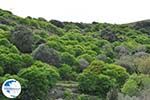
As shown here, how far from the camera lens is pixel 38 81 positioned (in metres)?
48.9

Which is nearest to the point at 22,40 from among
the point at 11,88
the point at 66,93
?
the point at 66,93

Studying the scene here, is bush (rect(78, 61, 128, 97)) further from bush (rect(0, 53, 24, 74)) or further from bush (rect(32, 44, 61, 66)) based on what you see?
bush (rect(32, 44, 61, 66))

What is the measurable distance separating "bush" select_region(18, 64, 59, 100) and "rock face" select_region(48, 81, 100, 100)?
33.2 inches

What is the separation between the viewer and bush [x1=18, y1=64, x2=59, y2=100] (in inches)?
1860

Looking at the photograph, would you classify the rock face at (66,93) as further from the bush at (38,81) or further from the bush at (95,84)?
the bush at (95,84)

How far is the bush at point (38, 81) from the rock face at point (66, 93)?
0.84 meters

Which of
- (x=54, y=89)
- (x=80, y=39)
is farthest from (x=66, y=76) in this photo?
(x=80, y=39)

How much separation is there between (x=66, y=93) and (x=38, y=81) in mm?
3334

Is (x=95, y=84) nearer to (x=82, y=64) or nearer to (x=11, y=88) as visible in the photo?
(x=82, y=64)

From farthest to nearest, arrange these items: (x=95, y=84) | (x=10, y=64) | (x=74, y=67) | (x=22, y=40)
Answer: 1. (x=22, y=40)
2. (x=74, y=67)
3. (x=10, y=64)
4. (x=95, y=84)

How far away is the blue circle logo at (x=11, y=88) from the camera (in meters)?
14.8

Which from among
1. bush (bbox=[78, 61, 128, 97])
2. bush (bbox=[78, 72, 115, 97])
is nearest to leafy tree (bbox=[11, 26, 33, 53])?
bush (bbox=[78, 61, 128, 97])

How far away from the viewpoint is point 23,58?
58.6m

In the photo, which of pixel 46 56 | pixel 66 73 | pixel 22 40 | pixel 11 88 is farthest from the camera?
pixel 22 40
